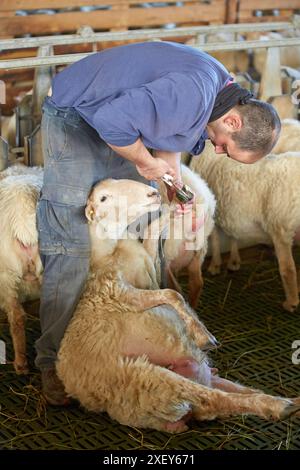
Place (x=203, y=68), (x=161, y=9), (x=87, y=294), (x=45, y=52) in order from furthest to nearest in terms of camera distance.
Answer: (x=161, y=9), (x=45, y=52), (x=87, y=294), (x=203, y=68)

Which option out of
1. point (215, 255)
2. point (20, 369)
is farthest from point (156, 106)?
point (215, 255)

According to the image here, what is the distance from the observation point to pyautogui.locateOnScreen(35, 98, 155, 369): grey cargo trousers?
11.1ft

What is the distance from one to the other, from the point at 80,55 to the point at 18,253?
147 cm

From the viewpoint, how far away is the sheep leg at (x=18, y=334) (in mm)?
3746

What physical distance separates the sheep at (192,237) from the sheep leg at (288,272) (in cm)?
46

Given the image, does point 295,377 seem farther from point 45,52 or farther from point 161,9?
point 161,9

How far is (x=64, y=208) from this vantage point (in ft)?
11.3

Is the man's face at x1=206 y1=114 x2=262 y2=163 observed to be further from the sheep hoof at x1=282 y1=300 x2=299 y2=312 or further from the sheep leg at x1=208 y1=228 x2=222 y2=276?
the sheep leg at x1=208 y1=228 x2=222 y2=276

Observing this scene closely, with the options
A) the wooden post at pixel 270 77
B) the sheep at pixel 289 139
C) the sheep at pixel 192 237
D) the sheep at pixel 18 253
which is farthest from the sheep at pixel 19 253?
the wooden post at pixel 270 77

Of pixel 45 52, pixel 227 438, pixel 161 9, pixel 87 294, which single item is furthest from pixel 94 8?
pixel 227 438

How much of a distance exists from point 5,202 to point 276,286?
1903 mm

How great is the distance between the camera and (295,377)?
3730 mm

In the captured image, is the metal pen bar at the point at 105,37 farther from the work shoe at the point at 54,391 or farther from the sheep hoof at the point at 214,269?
the work shoe at the point at 54,391

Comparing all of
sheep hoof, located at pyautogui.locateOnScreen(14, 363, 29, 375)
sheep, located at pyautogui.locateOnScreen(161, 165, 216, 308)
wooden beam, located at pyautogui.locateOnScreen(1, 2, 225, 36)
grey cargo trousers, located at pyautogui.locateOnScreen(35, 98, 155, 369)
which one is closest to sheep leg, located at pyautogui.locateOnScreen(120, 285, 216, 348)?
grey cargo trousers, located at pyautogui.locateOnScreen(35, 98, 155, 369)
